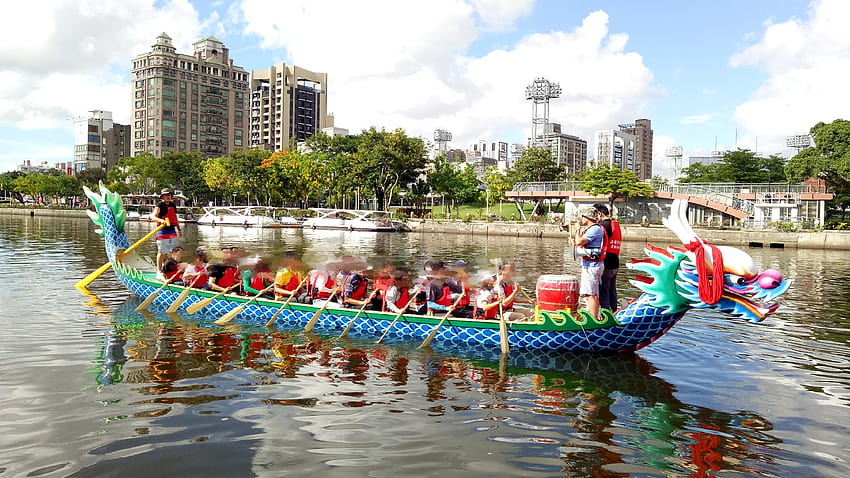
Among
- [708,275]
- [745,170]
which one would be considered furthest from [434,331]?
[745,170]

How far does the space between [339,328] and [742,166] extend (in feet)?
284

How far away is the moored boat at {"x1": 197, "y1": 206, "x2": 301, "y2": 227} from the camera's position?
67562 millimetres

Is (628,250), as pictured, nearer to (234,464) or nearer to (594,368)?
(594,368)

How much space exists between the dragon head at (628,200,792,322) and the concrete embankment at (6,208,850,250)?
40018mm

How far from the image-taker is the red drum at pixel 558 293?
33.4 ft

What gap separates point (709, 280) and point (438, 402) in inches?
170

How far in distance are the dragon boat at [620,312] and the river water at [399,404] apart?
37 cm

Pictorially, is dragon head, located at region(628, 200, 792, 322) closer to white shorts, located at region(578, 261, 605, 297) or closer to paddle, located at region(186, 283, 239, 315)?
white shorts, located at region(578, 261, 605, 297)

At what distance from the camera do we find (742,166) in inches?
3295

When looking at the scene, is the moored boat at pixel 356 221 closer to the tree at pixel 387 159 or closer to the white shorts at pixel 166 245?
the tree at pixel 387 159

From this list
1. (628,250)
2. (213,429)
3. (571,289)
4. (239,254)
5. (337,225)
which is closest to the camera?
(213,429)

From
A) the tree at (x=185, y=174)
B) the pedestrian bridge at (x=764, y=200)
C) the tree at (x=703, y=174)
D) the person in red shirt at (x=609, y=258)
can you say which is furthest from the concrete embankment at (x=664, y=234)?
the tree at (x=185, y=174)

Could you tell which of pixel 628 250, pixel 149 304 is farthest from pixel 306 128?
pixel 149 304

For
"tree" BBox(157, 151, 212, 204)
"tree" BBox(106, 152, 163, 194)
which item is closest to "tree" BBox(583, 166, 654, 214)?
"tree" BBox(157, 151, 212, 204)
